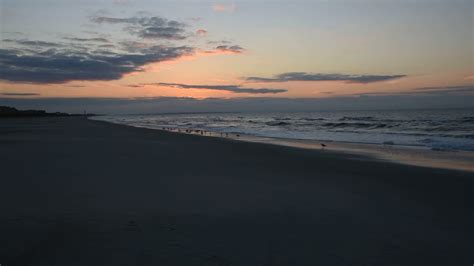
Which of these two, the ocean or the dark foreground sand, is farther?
the ocean

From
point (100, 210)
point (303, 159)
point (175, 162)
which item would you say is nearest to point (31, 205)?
point (100, 210)

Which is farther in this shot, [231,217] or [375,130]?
[375,130]

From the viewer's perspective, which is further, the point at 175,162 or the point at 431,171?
the point at 175,162

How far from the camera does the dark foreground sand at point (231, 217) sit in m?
4.17

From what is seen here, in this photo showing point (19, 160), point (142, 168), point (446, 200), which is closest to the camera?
point (446, 200)

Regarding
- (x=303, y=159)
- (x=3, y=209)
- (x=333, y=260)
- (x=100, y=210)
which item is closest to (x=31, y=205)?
(x=3, y=209)

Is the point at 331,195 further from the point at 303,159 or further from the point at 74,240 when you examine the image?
the point at 303,159

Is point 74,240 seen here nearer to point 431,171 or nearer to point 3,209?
point 3,209

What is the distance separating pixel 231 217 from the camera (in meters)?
5.68

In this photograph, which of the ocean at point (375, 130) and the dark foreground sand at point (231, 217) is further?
the ocean at point (375, 130)

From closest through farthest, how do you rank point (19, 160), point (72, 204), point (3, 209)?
1. point (3, 209)
2. point (72, 204)
3. point (19, 160)

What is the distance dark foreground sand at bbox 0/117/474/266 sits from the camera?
4172 millimetres

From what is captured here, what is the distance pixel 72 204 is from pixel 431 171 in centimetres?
930

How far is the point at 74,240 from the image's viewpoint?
4.48 metres
